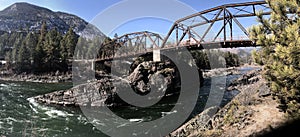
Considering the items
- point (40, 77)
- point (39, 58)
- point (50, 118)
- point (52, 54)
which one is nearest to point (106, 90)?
point (50, 118)

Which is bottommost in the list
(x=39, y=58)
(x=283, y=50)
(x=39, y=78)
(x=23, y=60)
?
(x=39, y=78)

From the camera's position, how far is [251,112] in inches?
467

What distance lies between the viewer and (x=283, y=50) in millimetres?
8656

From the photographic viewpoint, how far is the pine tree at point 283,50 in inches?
338

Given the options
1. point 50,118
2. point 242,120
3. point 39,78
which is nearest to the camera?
point 242,120

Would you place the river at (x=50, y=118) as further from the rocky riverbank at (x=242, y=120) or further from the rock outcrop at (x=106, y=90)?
the rocky riverbank at (x=242, y=120)

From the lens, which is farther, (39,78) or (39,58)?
(39,58)

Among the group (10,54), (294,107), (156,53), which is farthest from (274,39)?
(10,54)

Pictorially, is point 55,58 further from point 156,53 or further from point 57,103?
point 57,103

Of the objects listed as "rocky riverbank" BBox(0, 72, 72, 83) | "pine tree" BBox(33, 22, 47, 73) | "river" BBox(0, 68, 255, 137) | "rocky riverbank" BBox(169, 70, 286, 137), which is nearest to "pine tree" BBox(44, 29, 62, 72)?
"pine tree" BBox(33, 22, 47, 73)

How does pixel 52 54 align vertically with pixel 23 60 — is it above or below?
above

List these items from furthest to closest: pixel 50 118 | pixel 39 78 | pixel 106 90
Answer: pixel 39 78 < pixel 106 90 < pixel 50 118

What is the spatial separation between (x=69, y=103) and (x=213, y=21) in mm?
20634

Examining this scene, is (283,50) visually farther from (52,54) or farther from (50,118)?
(52,54)
